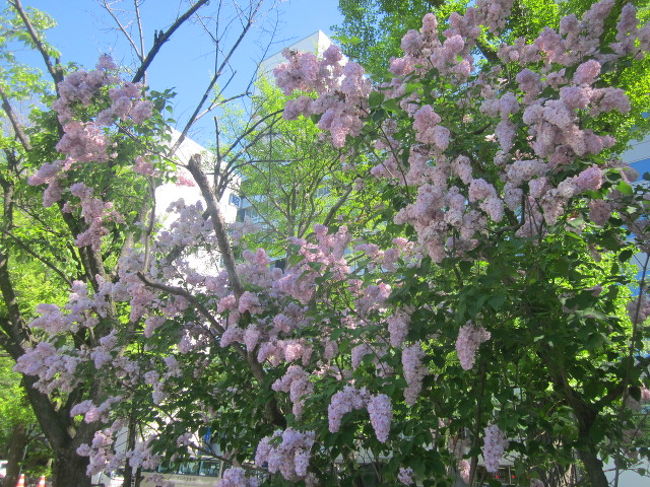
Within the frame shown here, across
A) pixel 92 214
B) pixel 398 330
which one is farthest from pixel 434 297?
pixel 92 214

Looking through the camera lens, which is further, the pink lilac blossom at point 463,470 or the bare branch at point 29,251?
the bare branch at point 29,251

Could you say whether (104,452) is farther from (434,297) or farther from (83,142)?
(434,297)

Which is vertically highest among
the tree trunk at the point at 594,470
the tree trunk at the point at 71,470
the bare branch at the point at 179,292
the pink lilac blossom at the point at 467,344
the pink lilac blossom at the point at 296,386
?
the bare branch at the point at 179,292

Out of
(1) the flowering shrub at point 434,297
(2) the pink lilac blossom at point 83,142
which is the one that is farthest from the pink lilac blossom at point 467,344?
(2) the pink lilac blossom at point 83,142

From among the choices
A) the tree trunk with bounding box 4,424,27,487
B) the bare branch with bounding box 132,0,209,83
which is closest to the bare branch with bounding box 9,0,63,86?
the bare branch with bounding box 132,0,209,83

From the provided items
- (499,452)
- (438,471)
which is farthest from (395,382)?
(499,452)

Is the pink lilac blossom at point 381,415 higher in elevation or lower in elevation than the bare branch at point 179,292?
lower

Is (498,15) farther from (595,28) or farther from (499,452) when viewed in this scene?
(499,452)

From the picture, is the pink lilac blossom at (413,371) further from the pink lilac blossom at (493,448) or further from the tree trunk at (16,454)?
the tree trunk at (16,454)

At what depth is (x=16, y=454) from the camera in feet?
47.5

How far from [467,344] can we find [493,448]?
562 millimetres

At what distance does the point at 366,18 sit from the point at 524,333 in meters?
8.09

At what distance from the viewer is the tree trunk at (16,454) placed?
13.5 metres

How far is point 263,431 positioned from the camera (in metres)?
3.23
